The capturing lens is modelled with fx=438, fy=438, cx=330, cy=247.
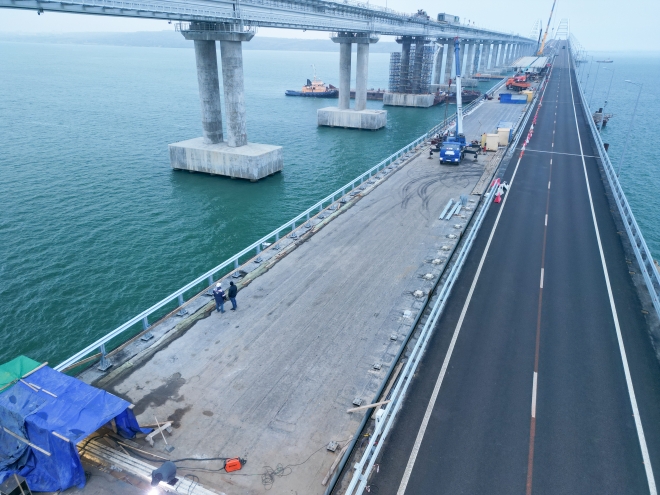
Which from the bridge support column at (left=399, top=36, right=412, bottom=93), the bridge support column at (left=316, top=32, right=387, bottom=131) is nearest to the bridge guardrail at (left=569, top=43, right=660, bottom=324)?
the bridge support column at (left=316, top=32, right=387, bottom=131)

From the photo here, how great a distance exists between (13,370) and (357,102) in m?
87.0

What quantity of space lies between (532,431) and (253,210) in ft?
121

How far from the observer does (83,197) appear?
154 feet

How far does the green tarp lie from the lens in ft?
46.0

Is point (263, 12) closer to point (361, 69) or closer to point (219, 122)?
point (219, 122)

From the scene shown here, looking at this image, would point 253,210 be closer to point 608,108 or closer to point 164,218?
point 164,218

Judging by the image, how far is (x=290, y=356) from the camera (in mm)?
19188

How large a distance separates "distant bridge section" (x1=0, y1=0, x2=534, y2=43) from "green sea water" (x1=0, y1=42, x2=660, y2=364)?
59.3 feet

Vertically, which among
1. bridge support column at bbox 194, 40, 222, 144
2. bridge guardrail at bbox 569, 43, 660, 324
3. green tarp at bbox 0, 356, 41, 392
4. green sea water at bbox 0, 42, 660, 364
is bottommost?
green sea water at bbox 0, 42, 660, 364

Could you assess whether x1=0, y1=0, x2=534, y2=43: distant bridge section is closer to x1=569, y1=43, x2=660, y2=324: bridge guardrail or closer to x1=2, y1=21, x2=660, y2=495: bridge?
x1=2, y1=21, x2=660, y2=495: bridge

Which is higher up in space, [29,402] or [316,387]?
[29,402]

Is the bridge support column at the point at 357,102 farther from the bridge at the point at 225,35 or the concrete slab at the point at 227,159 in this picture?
the concrete slab at the point at 227,159

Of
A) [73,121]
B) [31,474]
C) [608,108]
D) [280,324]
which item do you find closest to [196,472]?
[31,474]

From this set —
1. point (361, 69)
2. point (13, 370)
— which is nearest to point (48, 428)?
point (13, 370)
